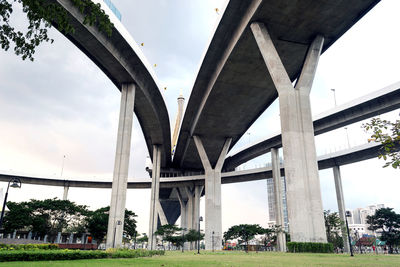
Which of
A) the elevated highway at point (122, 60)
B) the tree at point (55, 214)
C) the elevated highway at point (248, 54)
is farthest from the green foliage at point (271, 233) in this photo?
the tree at point (55, 214)

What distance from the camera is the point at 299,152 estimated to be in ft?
68.8

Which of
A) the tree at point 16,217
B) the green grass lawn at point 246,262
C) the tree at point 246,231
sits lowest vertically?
the green grass lawn at point 246,262

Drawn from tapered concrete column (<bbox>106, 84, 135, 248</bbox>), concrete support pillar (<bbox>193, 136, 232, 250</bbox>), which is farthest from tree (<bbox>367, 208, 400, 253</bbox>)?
tapered concrete column (<bbox>106, 84, 135, 248</bbox>)

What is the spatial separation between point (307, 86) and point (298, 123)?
11.7ft

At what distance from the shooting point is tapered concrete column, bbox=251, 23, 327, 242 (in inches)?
774

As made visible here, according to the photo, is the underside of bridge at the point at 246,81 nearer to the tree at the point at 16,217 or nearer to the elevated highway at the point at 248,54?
the elevated highway at the point at 248,54

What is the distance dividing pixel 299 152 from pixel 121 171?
18.2m

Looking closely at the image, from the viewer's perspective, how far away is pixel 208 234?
44.0 meters

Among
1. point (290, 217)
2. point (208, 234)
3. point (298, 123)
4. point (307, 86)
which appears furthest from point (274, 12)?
point (208, 234)

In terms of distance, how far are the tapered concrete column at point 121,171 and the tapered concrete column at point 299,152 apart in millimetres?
15645

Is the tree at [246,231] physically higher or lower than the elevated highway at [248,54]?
lower

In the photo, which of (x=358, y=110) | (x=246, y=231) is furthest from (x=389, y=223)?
(x=358, y=110)

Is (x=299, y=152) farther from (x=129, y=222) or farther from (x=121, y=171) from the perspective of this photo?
(x=129, y=222)

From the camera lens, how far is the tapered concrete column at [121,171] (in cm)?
2891
